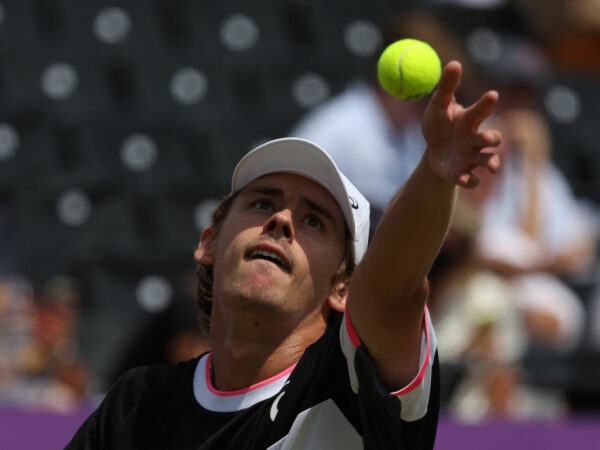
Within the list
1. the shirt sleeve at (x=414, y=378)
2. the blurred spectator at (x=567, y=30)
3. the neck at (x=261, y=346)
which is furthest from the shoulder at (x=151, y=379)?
the blurred spectator at (x=567, y=30)

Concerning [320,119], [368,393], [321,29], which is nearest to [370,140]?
[320,119]

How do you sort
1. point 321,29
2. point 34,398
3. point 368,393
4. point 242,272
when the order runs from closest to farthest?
1. point 368,393
2. point 242,272
3. point 34,398
4. point 321,29

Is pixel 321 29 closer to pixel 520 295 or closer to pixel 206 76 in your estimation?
pixel 206 76

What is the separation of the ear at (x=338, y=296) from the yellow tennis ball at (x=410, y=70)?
0.51m

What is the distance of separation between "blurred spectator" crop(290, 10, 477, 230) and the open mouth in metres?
2.71

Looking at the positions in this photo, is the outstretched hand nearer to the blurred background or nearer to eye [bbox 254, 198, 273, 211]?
eye [bbox 254, 198, 273, 211]

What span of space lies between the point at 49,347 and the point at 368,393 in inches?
122

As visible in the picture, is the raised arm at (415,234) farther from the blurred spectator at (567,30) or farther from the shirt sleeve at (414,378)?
the blurred spectator at (567,30)

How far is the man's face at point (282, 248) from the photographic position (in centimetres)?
224

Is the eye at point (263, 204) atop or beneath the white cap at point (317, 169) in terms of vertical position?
beneath

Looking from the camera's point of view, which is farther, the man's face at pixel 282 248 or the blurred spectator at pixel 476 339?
the blurred spectator at pixel 476 339

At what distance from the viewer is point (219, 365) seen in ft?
7.80

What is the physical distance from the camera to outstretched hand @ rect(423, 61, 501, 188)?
176 cm

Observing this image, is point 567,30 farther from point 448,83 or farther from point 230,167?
point 448,83
